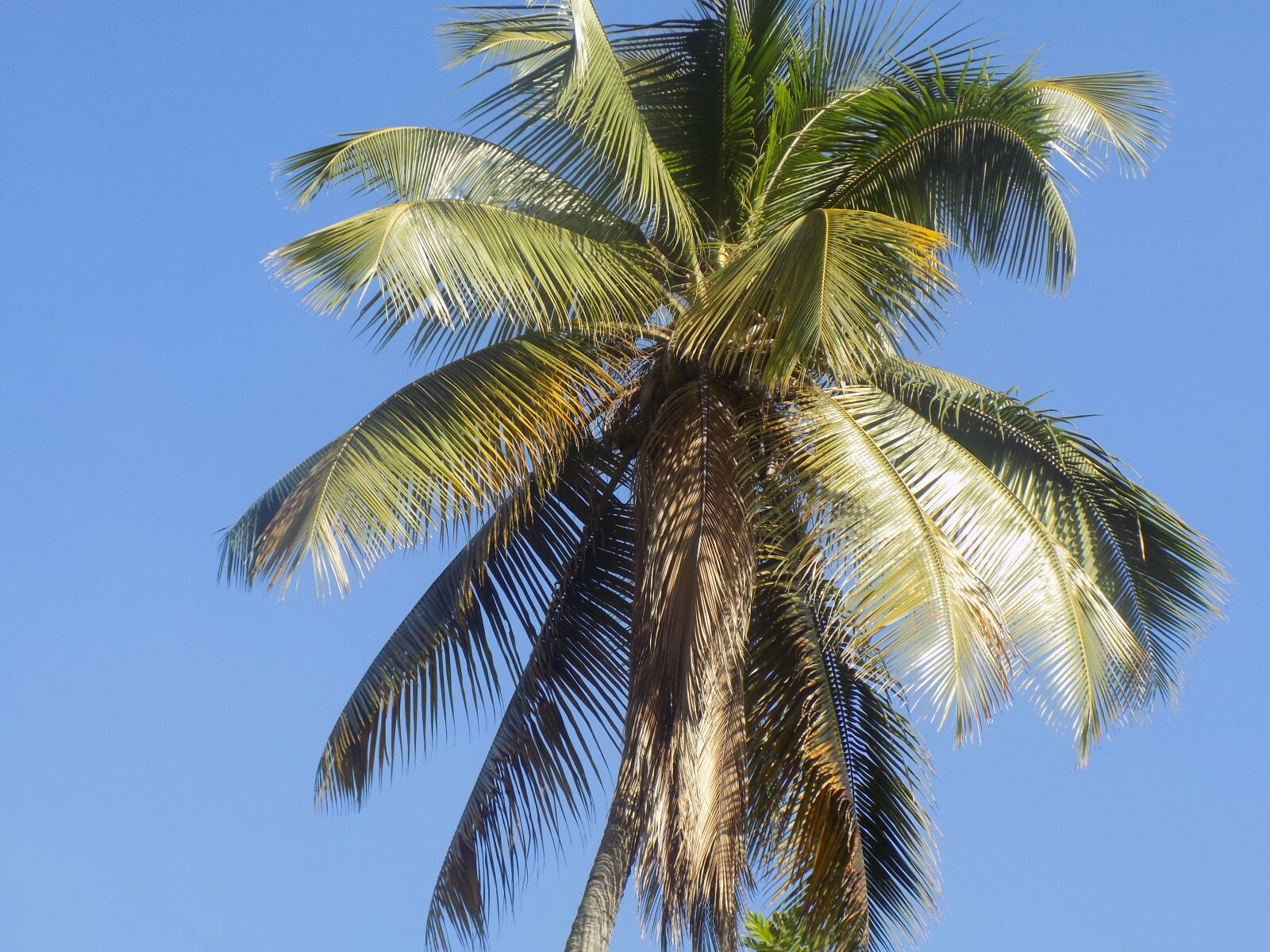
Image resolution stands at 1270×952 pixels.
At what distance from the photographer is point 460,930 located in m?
9.47

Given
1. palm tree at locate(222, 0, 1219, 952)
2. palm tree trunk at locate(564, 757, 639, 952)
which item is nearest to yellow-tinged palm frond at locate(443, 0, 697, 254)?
palm tree at locate(222, 0, 1219, 952)

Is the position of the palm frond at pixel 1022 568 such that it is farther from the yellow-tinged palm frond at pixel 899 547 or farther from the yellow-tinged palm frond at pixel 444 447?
the yellow-tinged palm frond at pixel 444 447

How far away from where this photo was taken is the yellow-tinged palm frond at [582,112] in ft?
28.0

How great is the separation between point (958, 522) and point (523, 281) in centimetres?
276

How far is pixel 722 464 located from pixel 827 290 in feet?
4.97

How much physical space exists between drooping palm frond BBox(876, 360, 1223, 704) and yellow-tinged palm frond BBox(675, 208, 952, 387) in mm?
1785

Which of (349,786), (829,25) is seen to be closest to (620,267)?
(829,25)

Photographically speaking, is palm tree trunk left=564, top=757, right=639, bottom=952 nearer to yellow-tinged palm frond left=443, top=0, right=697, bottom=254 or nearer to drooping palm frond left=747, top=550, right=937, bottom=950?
drooping palm frond left=747, top=550, right=937, bottom=950

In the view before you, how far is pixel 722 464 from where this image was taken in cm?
873

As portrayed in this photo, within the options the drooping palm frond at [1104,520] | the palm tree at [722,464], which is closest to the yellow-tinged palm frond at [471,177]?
the palm tree at [722,464]

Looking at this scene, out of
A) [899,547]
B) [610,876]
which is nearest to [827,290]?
[899,547]

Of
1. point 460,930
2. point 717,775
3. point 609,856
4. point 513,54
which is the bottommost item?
point 460,930

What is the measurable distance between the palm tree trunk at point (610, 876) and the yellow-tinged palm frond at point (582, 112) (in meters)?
3.33

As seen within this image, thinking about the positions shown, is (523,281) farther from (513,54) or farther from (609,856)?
(609,856)
